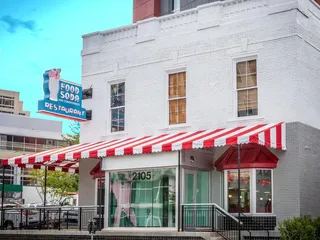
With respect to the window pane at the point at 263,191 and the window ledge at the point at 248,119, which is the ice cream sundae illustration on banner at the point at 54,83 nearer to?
the window ledge at the point at 248,119

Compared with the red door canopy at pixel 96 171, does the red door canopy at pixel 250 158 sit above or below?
above

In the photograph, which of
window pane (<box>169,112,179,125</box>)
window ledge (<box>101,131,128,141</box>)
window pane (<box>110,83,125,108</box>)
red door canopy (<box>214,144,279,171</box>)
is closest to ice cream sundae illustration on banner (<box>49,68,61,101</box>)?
window pane (<box>110,83,125,108</box>)

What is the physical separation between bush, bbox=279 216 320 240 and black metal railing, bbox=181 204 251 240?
1587mm

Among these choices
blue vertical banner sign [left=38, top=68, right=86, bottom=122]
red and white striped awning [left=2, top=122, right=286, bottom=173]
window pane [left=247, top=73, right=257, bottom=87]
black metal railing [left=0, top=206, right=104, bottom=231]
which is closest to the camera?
red and white striped awning [left=2, top=122, right=286, bottom=173]

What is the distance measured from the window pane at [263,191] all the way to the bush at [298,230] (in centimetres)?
191

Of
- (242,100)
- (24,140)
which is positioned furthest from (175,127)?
(24,140)

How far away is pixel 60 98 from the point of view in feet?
80.9

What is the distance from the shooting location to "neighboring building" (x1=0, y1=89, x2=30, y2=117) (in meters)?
110

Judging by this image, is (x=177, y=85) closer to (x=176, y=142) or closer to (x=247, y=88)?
(x=247, y=88)

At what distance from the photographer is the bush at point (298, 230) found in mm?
18500

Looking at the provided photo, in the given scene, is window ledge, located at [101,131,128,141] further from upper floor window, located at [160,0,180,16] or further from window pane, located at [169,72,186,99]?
upper floor window, located at [160,0,180,16]

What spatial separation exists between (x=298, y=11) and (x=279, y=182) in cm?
597

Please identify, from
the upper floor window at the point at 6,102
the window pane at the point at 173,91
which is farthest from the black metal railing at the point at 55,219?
the upper floor window at the point at 6,102

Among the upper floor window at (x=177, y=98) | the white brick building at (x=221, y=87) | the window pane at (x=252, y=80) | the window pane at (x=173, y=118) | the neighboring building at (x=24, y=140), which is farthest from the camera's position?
the neighboring building at (x=24, y=140)
